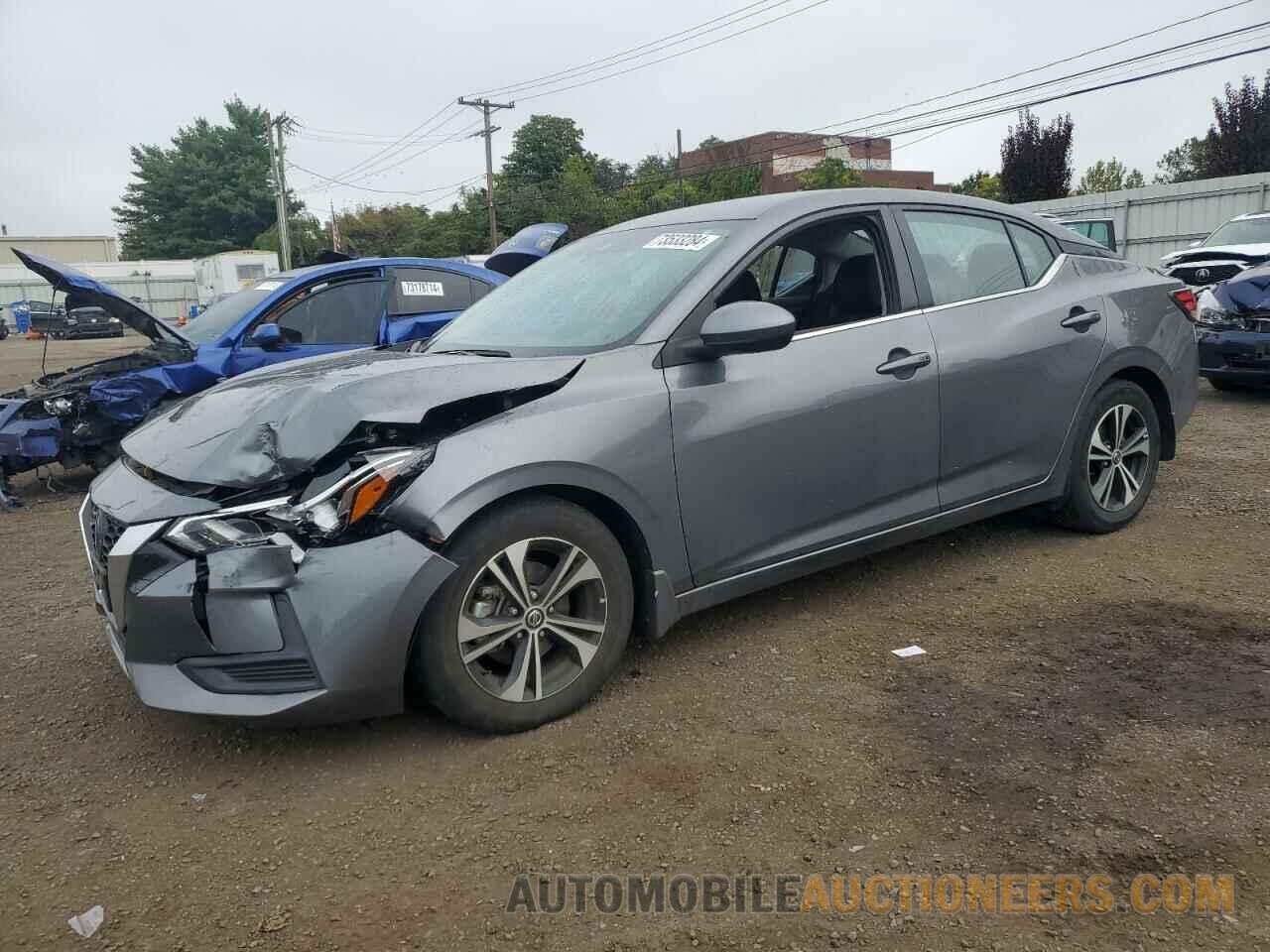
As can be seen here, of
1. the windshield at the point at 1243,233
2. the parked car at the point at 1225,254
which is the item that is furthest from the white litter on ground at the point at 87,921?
the windshield at the point at 1243,233

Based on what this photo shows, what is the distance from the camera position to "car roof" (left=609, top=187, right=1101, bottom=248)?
3.81 m

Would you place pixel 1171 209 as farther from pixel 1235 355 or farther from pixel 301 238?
pixel 301 238

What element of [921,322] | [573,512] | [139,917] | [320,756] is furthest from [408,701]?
[921,322]

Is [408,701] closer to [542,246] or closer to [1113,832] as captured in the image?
[1113,832]

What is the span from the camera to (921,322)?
12.9 feet

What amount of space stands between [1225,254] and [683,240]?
1087 cm

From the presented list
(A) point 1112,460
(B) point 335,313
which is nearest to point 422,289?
(B) point 335,313

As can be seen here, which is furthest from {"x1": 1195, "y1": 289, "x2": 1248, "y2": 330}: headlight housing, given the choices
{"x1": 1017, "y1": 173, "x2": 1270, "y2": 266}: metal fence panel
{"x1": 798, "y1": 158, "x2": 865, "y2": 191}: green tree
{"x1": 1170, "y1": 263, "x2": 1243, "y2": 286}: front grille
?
{"x1": 798, "y1": 158, "x2": 865, "y2": 191}: green tree

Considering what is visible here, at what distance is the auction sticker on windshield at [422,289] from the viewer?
300 inches

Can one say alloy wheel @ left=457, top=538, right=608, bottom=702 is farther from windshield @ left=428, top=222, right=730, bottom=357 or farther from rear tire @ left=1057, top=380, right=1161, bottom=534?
rear tire @ left=1057, top=380, right=1161, bottom=534

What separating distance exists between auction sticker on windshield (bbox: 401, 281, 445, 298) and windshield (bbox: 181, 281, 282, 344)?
3.27ft

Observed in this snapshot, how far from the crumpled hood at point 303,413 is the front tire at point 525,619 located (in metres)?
0.41

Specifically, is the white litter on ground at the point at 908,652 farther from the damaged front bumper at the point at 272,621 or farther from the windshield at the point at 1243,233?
the windshield at the point at 1243,233

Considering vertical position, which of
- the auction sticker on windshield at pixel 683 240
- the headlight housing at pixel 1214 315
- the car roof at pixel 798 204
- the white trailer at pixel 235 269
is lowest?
the headlight housing at pixel 1214 315
